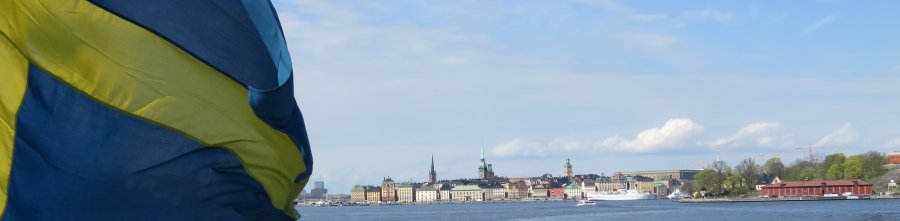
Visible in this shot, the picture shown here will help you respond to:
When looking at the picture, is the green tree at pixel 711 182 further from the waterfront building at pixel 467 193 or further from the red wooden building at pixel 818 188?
the waterfront building at pixel 467 193

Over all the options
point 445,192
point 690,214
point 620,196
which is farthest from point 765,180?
point 690,214

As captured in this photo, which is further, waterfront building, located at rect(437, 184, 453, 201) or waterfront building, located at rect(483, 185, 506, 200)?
waterfront building, located at rect(437, 184, 453, 201)

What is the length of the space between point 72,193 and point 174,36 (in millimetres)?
709

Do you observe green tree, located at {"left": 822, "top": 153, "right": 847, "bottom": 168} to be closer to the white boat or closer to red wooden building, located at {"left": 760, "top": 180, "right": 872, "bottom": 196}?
red wooden building, located at {"left": 760, "top": 180, "right": 872, "bottom": 196}

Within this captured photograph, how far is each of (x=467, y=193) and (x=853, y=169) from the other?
245 ft

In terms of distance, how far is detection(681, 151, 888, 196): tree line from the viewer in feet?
427

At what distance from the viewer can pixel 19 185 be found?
186 inches

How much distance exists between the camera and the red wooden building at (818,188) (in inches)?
4744

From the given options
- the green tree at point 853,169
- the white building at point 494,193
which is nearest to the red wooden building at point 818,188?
the green tree at point 853,169

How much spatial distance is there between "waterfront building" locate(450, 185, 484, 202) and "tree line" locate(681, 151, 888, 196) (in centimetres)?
4756

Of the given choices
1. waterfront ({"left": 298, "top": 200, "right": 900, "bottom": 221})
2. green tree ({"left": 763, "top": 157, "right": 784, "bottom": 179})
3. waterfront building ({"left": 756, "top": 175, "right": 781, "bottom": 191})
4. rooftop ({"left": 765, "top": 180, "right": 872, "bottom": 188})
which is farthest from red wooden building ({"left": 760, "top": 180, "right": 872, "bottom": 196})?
waterfront ({"left": 298, "top": 200, "right": 900, "bottom": 221})

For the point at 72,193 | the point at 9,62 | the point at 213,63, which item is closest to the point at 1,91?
the point at 9,62

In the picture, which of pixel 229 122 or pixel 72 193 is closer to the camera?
pixel 72 193

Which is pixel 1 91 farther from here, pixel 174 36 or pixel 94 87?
pixel 174 36
